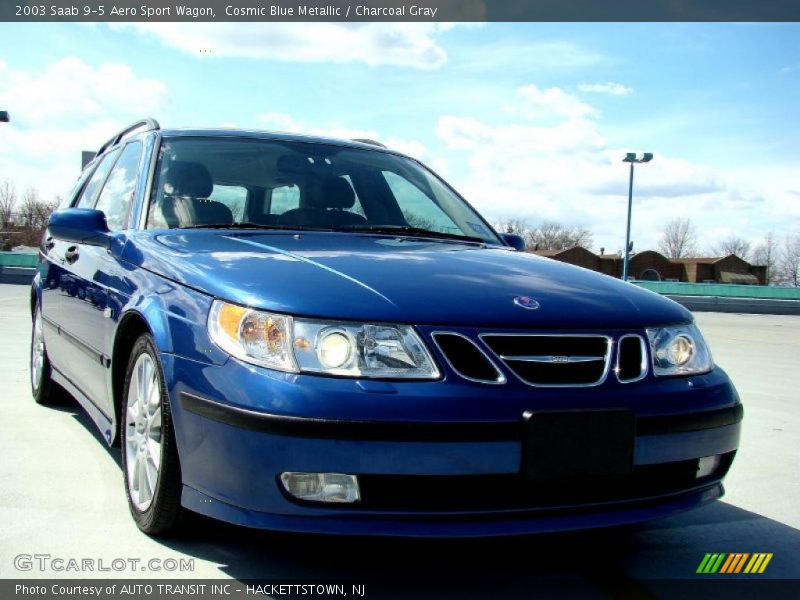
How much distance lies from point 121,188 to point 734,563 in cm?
332

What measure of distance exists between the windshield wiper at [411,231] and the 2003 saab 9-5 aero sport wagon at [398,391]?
33 centimetres

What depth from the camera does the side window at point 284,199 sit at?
3.87 m

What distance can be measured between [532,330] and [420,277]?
1.50ft

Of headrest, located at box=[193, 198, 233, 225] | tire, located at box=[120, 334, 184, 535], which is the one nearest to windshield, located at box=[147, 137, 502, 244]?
headrest, located at box=[193, 198, 233, 225]

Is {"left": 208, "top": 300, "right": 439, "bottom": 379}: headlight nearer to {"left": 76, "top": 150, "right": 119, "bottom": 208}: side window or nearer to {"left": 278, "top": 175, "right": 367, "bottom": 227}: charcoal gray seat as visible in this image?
{"left": 278, "top": 175, "right": 367, "bottom": 227}: charcoal gray seat

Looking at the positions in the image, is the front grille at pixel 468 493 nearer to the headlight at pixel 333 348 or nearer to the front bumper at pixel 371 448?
the front bumper at pixel 371 448

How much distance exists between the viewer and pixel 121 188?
14.1ft

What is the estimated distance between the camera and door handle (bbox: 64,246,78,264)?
4.37m

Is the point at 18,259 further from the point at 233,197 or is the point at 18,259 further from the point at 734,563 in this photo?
the point at 734,563

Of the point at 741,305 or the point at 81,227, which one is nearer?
the point at 81,227

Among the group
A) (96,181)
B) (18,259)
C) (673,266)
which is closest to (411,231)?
(96,181)

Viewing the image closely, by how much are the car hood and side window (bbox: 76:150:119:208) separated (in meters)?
1.60

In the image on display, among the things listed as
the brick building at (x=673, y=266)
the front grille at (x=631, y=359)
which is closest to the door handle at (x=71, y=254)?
the front grille at (x=631, y=359)

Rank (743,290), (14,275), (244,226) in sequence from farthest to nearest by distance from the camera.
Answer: (743,290), (14,275), (244,226)
